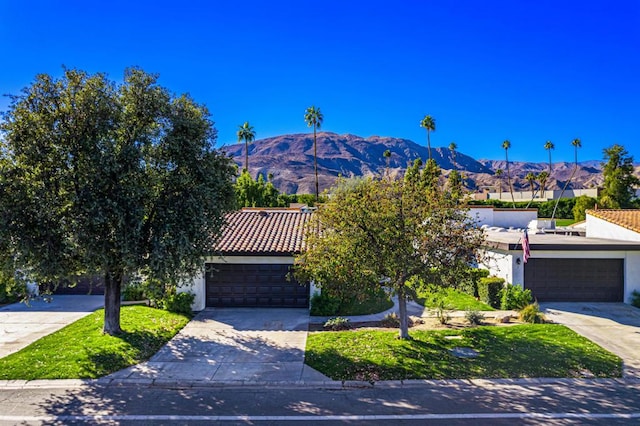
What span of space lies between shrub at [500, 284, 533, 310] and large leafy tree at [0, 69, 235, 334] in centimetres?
1197

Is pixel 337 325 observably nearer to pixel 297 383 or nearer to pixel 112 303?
pixel 297 383

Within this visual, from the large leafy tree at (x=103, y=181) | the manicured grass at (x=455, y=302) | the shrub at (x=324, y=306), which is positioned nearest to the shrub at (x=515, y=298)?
the manicured grass at (x=455, y=302)

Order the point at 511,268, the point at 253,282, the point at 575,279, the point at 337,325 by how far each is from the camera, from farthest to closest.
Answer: the point at 511,268 → the point at 575,279 → the point at 253,282 → the point at 337,325

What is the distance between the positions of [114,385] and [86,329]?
15.5ft

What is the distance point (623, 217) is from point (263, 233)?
1780cm

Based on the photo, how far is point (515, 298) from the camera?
1652cm

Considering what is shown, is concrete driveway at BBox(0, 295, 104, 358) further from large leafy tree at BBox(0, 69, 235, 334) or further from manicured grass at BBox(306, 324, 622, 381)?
manicured grass at BBox(306, 324, 622, 381)

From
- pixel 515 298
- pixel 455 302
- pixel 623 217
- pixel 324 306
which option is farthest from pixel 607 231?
pixel 324 306

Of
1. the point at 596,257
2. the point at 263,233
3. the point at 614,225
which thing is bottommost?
the point at 596,257

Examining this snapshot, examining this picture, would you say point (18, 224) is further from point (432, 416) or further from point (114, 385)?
point (432, 416)

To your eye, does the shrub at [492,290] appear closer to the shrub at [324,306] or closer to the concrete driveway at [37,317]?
the shrub at [324,306]

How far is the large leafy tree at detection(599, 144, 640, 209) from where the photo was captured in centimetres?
3697

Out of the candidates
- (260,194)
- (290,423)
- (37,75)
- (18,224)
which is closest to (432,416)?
(290,423)

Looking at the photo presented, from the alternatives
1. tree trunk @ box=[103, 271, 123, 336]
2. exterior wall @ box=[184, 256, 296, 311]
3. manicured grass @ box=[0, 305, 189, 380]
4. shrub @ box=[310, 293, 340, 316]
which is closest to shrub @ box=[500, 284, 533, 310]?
shrub @ box=[310, 293, 340, 316]
